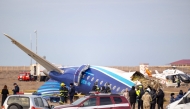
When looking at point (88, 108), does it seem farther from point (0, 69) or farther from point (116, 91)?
point (0, 69)

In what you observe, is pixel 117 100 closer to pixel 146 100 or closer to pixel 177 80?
pixel 146 100

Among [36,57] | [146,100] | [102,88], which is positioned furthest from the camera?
[36,57]

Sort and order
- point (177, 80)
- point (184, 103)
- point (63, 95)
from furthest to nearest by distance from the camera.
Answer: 1. point (177, 80)
2. point (63, 95)
3. point (184, 103)

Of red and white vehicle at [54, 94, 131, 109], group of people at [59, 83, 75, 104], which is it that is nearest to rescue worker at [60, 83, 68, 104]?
group of people at [59, 83, 75, 104]

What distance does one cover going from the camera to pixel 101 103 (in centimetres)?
2434

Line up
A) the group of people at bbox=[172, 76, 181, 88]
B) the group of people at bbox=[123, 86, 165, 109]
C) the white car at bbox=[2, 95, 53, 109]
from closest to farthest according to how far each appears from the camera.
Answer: the white car at bbox=[2, 95, 53, 109]
the group of people at bbox=[123, 86, 165, 109]
the group of people at bbox=[172, 76, 181, 88]

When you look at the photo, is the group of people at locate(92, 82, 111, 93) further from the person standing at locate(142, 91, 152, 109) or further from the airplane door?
the person standing at locate(142, 91, 152, 109)

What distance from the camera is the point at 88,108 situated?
24.0m

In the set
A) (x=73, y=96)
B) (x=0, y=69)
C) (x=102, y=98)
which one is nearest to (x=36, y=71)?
(x=0, y=69)

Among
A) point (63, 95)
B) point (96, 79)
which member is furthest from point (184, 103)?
point (96, 79)

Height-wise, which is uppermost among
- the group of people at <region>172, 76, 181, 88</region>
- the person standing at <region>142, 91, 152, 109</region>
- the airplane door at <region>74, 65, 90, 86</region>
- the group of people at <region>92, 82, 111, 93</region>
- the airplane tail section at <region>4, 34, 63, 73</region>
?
the airplane tail section at <region>4, 34, 63, 73</region>

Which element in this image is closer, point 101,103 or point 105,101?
point 101,103

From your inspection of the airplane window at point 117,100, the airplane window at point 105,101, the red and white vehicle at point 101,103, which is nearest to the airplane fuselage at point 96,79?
the airplane window at point 117,100

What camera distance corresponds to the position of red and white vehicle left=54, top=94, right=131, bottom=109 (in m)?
24.1
